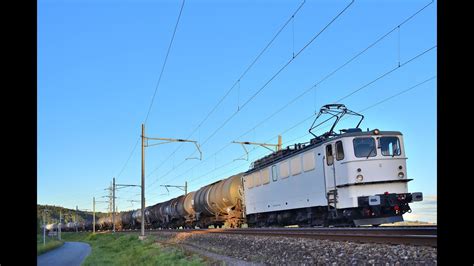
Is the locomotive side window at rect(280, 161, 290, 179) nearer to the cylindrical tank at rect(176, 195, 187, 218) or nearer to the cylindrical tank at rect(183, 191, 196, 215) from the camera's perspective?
the cylindrical tank at rect(183, 191, 196, 215)

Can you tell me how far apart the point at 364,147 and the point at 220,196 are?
1579cm

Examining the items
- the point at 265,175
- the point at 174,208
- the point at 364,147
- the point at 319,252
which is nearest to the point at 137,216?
the point at 174,208

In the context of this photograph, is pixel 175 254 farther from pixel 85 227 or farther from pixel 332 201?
pixel 85 227

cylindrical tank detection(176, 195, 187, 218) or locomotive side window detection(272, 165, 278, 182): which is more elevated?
locomotive side window detection(272, 165, 278, 182)

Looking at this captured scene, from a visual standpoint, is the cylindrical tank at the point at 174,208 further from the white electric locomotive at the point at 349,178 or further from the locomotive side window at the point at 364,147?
the locomotive side window at the point at 364,147

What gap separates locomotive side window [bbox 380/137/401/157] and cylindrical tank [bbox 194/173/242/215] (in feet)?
45.2

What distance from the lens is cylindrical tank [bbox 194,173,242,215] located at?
1194 inches

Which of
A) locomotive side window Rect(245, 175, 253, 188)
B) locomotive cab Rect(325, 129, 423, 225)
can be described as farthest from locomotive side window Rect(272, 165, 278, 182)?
locomotive cab Rect(325, 129, 423, 225)

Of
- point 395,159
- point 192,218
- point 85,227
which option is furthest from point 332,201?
point 85,227

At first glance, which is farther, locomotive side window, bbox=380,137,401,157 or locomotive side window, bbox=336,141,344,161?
locomotive side window, bbox=380,137,401,157

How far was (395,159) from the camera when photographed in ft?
57.0

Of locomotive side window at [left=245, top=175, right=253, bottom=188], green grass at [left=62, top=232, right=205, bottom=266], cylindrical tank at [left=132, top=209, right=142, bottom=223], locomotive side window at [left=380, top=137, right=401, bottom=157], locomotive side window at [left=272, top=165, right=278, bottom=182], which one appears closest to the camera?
green grass at [left=62, top=232, right=205, bottom=266]

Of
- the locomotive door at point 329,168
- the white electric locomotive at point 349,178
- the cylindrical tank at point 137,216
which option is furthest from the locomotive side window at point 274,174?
the cylindrical tank at point 137,216
